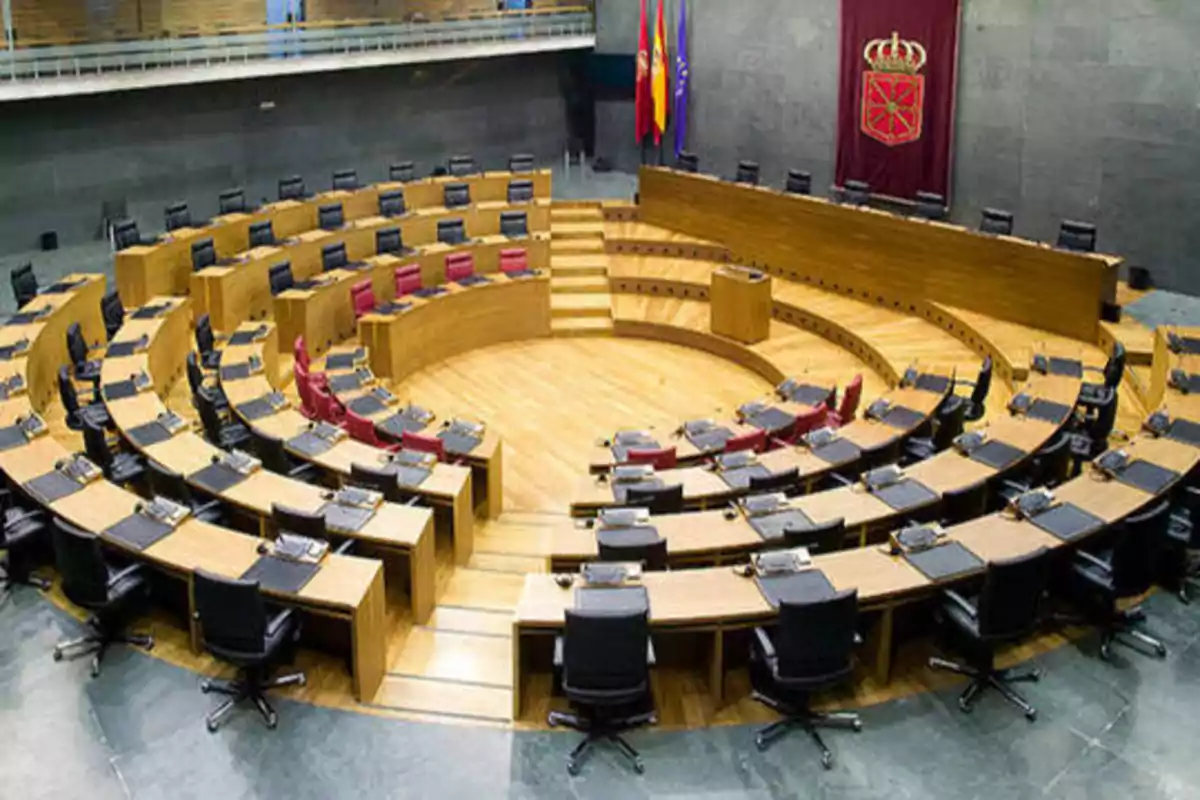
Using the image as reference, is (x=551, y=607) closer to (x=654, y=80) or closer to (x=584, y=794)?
(x=584, y=794)

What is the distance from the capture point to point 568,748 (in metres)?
6.53

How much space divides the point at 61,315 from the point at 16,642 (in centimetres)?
571

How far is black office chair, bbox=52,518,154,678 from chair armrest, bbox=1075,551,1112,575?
5760 mm

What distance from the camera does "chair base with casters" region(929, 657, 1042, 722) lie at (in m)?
6.78

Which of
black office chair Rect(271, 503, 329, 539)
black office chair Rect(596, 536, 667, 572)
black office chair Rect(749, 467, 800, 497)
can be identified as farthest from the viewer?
black office chair Rect(749, 467, 800, 497)

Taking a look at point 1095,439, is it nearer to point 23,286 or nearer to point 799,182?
point 799,182

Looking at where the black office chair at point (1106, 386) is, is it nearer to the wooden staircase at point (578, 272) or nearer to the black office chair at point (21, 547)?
the wooden staircase at point (578, 272)

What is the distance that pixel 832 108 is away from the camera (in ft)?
58.0

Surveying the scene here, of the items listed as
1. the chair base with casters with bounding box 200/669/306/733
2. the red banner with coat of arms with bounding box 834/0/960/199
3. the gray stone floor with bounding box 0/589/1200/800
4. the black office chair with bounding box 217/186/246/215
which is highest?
the red banner with coat of arms with bounding box 834/0/960/199

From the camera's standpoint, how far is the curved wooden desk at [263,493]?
25.6ft

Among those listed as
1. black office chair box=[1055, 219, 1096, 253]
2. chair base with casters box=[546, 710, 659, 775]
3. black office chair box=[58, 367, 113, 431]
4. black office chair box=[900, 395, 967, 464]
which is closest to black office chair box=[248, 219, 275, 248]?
black office chair box=[58, 367, 113, 431]

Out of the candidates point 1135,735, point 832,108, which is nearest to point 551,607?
point 1135,735

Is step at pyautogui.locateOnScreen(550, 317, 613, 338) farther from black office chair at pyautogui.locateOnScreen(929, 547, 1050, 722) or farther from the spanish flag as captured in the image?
black office chair at pyautogui.locateOnScreen(929, 547, 1050, 722)

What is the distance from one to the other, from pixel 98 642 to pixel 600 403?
6.81m
